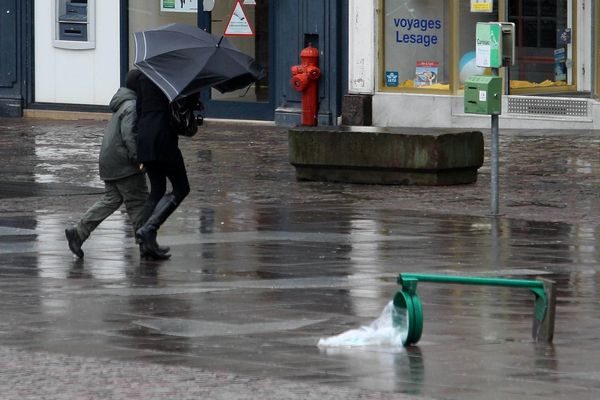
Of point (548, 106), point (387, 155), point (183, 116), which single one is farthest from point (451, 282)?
point (548, 106)

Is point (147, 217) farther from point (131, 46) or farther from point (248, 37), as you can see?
point (131, 46)

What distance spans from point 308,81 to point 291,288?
14.3 metres

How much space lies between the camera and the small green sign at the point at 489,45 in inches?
579

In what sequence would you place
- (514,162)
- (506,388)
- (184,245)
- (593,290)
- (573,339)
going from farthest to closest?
(514,162) < (184,245) < (593,290) < (573,339) < (506,388)

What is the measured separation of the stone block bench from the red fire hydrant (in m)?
6.75

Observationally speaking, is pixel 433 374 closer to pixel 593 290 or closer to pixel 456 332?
pixel 456 332

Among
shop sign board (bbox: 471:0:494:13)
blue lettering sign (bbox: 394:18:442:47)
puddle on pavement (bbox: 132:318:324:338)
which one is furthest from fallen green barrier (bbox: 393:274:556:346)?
blue lettering sign (bbox: 394:18:442:47)

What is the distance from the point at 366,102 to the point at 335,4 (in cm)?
163

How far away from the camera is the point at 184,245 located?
1284cm

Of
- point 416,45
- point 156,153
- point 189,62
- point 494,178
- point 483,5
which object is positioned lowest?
point 494,178

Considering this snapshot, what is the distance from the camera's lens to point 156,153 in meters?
11.7

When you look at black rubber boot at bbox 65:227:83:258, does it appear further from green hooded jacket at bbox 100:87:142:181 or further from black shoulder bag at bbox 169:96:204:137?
black shoulder bag at bbox 169:96:204:137

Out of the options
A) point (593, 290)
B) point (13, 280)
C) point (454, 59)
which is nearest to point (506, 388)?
point (593, 290)

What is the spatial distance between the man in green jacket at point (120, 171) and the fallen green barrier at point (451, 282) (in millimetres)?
4083
